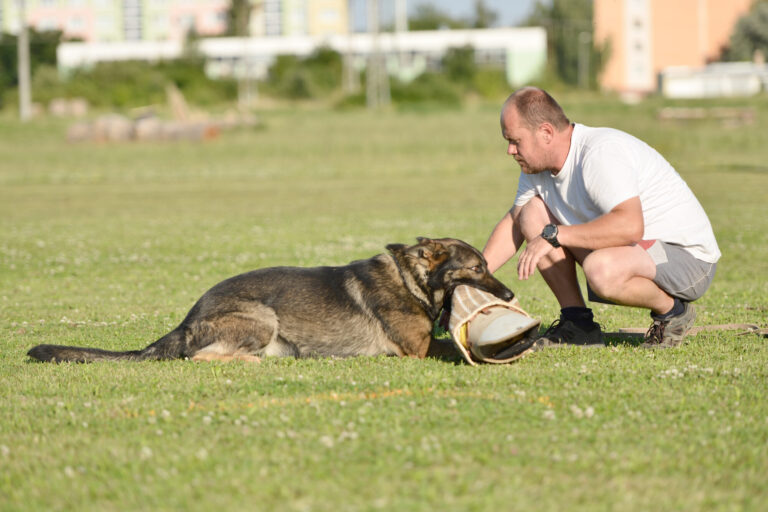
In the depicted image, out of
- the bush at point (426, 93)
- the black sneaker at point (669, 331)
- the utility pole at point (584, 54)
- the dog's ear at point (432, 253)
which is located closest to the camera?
the dog's ear at point (432, 253)

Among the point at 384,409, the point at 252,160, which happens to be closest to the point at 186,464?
the point at 384,409

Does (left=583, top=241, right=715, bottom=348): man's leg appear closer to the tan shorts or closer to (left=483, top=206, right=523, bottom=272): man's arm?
the tan shorts

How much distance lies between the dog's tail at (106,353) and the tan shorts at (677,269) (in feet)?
10.7

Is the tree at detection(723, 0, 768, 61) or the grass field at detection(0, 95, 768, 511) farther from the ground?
the tree at detection(723, 0, 768, 61)

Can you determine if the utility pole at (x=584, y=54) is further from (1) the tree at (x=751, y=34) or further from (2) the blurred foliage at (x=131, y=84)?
(2) the blurred foliage at (x=131, y=84)

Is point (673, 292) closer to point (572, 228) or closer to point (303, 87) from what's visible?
point (572, 228)

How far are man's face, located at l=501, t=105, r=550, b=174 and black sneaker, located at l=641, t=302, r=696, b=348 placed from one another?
1.61 m

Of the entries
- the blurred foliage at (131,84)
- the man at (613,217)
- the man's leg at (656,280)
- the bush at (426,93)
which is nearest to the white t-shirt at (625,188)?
the man at (613,217)

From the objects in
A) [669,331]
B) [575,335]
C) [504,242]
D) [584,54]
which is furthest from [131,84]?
[669,331]

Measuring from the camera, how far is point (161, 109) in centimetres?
6197

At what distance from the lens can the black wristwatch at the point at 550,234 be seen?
7039 mm

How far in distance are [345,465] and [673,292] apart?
3.80 m

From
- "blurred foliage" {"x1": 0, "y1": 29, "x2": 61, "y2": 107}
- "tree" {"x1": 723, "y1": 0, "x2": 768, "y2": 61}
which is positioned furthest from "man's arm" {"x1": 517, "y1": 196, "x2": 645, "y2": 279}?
"tree" {"x1": 723, "y1": 0, "x2": 768, "y2": 61}

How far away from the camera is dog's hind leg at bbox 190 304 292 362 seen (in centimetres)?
706
